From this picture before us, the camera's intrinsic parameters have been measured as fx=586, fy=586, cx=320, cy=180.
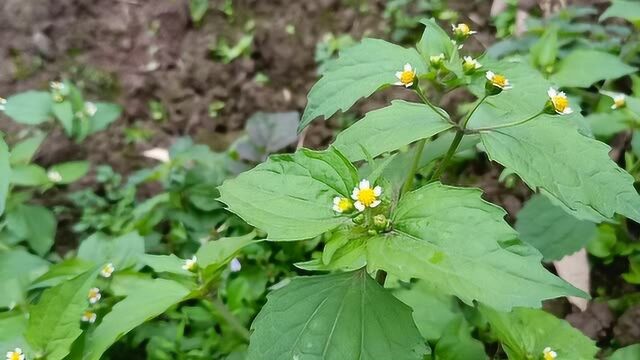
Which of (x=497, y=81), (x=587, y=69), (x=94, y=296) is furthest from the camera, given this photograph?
(x=587, y=69)

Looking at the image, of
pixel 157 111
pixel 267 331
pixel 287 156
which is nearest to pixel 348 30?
pixel 157 111

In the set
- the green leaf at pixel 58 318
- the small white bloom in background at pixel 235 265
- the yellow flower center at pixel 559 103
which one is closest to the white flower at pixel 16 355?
the green leaf at pixel 58 318

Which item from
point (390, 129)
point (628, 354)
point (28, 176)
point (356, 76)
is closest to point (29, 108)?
point (28, 176)

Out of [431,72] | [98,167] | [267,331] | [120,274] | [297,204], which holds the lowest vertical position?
[98,167]

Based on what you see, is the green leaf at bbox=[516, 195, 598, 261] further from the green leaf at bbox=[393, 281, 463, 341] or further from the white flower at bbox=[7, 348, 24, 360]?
the white flower at bbox=[7, 348, 24, 360]

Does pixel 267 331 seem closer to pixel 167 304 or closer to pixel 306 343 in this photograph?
pixel 306 343

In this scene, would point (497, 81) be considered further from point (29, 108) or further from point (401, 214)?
point (29, 108)

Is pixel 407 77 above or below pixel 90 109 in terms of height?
above
